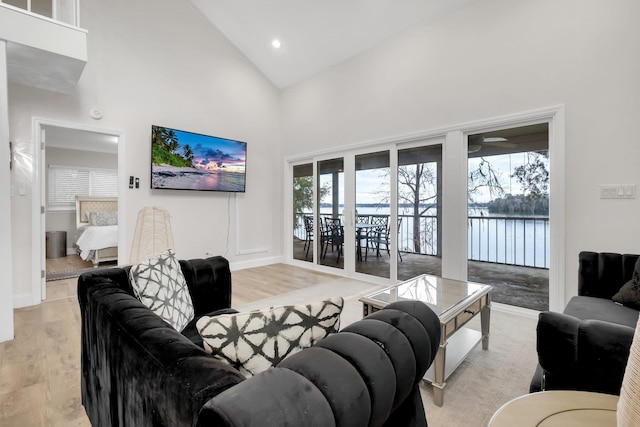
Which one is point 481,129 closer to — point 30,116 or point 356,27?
point 356,27

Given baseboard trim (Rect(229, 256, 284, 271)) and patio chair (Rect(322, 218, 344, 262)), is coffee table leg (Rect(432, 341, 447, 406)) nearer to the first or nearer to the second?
patio chair (Rect(322, 218, 344, 262))

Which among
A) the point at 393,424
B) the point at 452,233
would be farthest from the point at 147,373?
the point at 452,233

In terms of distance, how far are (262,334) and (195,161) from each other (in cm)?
431

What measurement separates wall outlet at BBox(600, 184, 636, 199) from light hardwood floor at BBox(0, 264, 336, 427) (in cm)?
347

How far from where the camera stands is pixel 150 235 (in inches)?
160

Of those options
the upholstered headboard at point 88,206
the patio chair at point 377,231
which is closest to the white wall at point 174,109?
the patio chair at point 377,231

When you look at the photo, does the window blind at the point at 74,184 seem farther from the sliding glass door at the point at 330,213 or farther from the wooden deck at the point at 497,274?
the wooden deck at the point at 497,274

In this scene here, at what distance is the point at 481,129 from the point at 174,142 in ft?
13.4

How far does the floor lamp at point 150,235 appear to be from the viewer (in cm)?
398

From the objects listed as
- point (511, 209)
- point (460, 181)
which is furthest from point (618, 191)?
point (460, 181)

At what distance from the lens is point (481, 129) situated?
3.32 m

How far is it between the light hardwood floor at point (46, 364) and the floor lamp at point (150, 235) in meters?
0.86

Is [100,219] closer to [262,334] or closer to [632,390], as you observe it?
[262,334]

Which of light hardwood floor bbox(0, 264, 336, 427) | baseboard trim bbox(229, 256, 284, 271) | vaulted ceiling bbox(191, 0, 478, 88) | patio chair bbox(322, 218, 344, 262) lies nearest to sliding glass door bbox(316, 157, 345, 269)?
patio chair bbox(322, 218, 344, 262)
